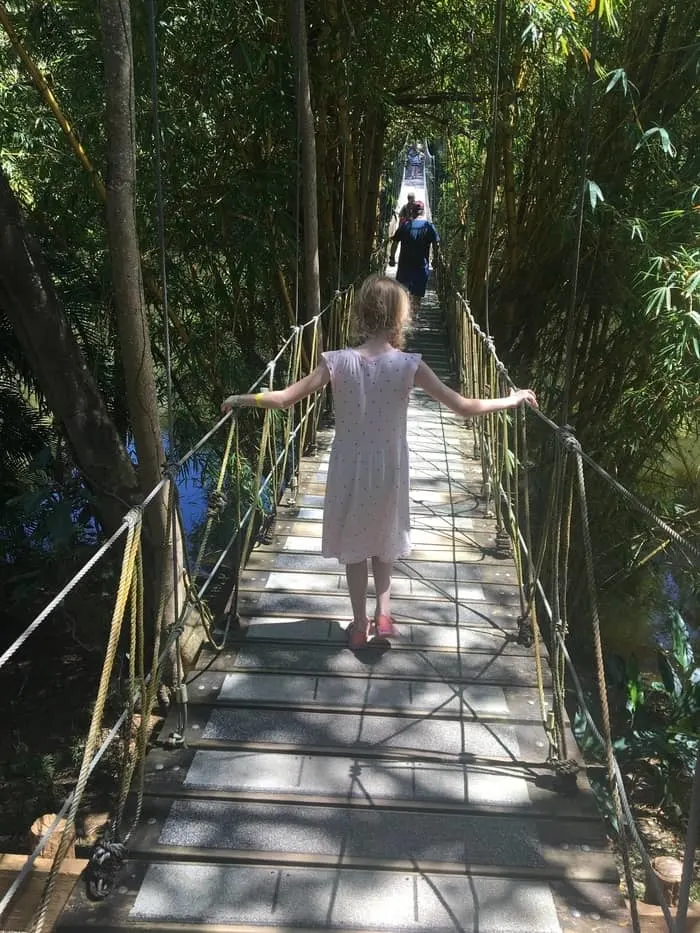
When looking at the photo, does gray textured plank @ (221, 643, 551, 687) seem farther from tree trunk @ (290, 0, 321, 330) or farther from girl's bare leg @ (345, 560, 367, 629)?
tree trunk @ (290, 0, 321, 330)

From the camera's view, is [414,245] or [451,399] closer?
[451,399]

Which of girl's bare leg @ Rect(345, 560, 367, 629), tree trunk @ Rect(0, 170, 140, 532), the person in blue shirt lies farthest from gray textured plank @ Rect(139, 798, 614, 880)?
the person in blue shirt

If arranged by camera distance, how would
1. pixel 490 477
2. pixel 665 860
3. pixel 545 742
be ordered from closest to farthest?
pixel 665 860
pixel 545 742
pixel 490 477

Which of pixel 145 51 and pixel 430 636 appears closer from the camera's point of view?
pixel 430 636

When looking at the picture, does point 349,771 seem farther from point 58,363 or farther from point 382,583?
point 58,363

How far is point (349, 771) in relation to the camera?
5.18 feet

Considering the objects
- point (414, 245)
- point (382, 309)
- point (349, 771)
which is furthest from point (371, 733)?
point (414, 245)

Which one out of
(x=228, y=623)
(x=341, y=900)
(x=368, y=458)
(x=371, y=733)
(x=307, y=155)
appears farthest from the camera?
(x=307, y=155)

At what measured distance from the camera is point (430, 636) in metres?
2.11

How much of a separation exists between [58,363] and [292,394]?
2.69 ft

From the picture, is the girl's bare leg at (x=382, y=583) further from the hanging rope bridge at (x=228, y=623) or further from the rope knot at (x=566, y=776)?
the rope knot at (x=566, y=776)

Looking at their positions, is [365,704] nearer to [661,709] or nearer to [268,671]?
[268,671]

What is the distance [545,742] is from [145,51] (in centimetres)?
253

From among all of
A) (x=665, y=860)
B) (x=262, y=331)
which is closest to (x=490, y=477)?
(x=665, y=860)
